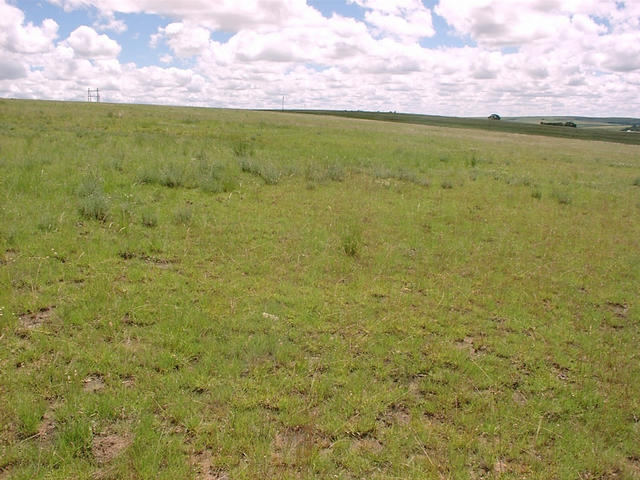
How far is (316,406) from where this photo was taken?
4652 millimetres

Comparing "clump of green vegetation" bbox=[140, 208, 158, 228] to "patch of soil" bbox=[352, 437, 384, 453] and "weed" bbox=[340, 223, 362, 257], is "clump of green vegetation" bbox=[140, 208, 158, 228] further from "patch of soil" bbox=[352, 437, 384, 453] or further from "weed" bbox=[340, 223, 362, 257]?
"patch of soil" bbox=[352, 437, 384, 453]

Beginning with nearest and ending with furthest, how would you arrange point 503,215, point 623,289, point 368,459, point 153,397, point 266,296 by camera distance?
point 368,459, point 153,397, point 266,296, point 623,289, point 503,215

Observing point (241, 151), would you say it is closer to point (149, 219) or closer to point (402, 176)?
point (402, 176)

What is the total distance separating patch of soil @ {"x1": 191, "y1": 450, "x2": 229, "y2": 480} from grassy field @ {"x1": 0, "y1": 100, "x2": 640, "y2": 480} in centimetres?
2

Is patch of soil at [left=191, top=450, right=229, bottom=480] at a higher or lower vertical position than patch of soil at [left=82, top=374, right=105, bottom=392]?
lower

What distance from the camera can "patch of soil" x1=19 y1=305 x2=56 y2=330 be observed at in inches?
217

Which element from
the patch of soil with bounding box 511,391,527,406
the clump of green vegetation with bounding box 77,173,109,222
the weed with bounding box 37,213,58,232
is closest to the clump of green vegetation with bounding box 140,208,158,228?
the clump of green vegetation with bounding box 77,173,109,222

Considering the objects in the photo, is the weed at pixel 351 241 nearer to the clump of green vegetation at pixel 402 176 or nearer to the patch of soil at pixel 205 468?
the patch of soil at pixel 205 468

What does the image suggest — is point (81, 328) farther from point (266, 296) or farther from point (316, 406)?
point (316, 406)

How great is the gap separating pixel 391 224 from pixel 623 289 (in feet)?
16.7

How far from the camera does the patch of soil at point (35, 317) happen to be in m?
5.51

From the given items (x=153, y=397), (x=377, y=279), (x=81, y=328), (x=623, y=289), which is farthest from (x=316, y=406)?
(x=623, y=289)

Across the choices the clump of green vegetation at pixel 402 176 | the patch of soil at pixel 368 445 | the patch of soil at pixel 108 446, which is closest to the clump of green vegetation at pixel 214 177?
the clump of green vegetation at pixel 402 176

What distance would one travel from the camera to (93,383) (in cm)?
467
